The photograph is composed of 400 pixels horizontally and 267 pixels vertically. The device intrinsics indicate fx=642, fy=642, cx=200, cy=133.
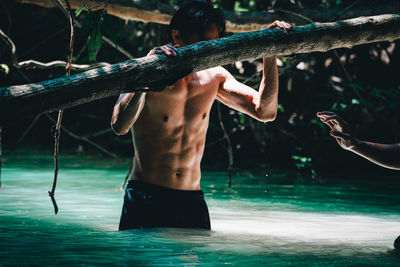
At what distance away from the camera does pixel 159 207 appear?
156 inches

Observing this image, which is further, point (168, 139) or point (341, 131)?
point (168, 139)

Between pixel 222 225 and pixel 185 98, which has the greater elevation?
pixel 185 98

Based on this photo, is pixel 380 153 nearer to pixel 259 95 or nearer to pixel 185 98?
pixel 259 95

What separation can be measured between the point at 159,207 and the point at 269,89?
0.99m

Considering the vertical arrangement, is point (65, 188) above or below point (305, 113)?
below

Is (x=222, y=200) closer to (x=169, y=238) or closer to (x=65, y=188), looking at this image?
(x=65, y=188)

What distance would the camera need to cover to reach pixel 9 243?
3.91 m

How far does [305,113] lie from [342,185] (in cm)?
237

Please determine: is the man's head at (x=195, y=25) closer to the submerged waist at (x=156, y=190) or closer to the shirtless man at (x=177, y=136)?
the shirtless man at (x=177, y=136)

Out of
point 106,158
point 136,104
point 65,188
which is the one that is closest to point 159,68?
point 136,104

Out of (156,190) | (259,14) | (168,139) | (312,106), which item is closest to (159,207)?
(156,190)

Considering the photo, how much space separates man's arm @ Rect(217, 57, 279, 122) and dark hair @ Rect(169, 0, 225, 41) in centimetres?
37

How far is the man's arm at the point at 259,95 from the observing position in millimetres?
3832

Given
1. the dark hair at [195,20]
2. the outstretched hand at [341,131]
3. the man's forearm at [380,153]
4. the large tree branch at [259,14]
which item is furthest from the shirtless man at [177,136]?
the large tree branch at [259,14]
